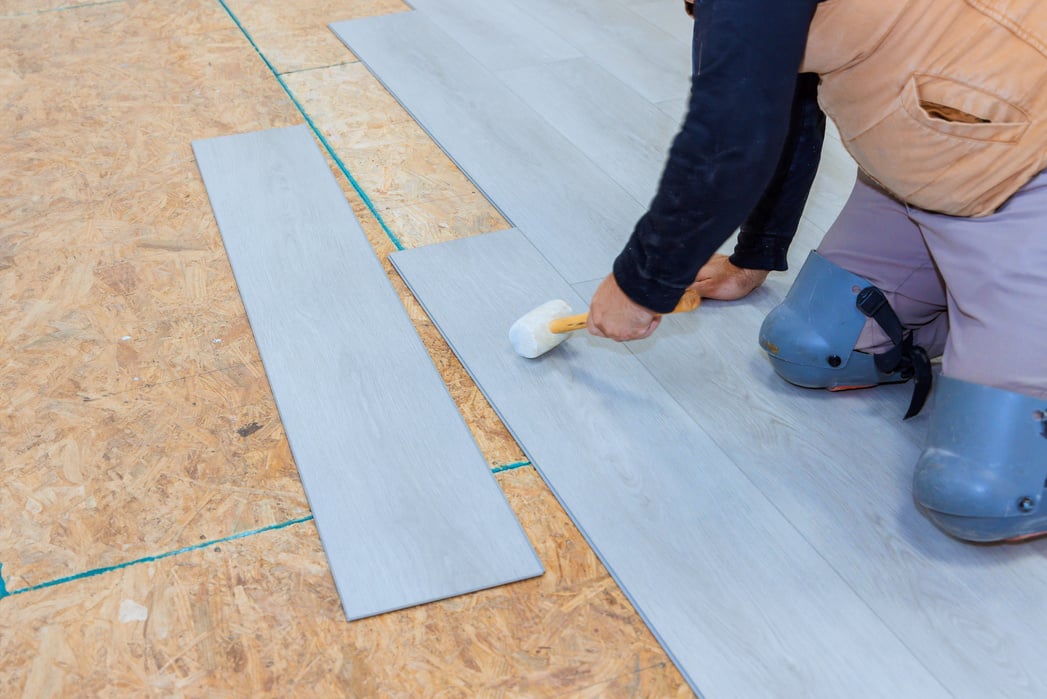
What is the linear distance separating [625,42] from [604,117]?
1.94 ft

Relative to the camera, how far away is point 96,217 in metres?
2.42

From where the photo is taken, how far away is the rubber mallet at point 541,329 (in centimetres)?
192

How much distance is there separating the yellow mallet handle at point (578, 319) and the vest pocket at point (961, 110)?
0.47 meters

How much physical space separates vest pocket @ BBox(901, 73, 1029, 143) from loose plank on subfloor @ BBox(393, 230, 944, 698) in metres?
0.68

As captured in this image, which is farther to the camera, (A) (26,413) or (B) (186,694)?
(A) (26,413)

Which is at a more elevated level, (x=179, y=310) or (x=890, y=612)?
(x=890, y=612)

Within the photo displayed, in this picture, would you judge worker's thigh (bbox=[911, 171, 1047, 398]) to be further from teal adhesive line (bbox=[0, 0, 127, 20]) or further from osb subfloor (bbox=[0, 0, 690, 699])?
teal adhesive line (bbox=[0, 0, 127, 20])

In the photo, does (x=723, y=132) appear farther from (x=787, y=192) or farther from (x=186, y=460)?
(x=186, y=460)

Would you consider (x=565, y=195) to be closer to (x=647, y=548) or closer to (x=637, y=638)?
(x=647, y=548)

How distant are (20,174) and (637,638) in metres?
2.08

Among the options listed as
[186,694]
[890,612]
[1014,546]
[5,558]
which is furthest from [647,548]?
[5,558]

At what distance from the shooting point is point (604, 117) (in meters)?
2.88

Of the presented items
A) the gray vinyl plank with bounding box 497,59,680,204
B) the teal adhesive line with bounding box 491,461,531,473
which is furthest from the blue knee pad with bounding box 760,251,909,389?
the gray vinyl plank with bounding box 497,59,680,204

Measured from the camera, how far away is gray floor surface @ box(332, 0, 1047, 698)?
146cm
